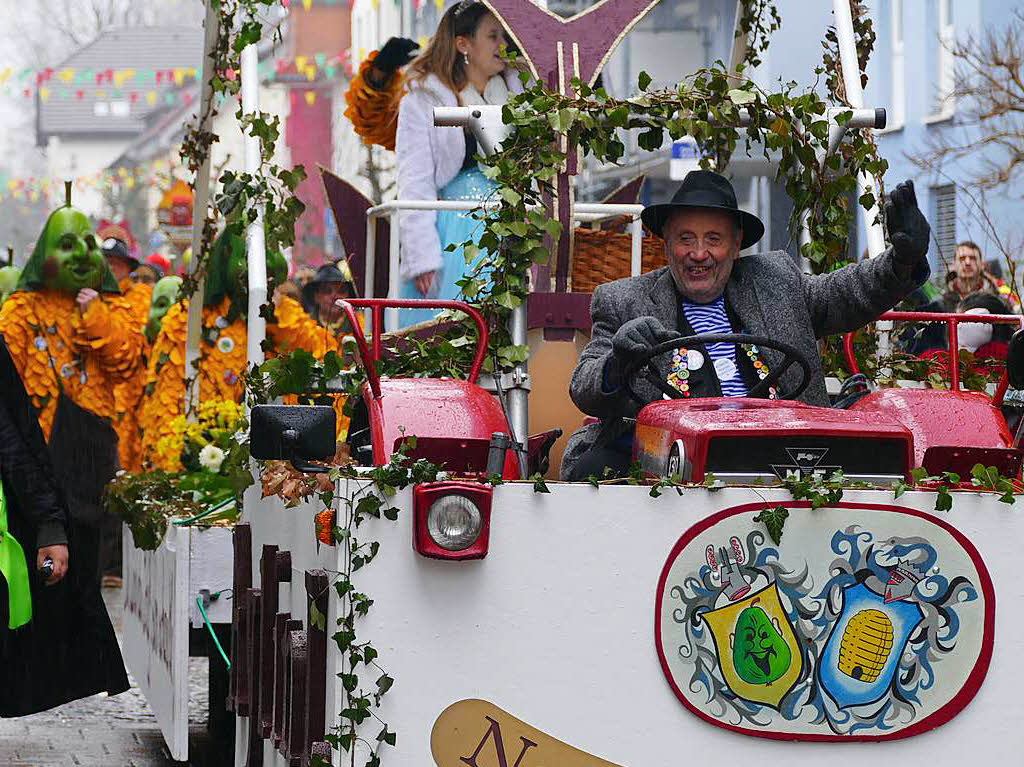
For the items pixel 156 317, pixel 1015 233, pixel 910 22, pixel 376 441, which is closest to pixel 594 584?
pixel 376 441

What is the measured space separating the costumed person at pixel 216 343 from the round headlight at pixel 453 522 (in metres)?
5.43

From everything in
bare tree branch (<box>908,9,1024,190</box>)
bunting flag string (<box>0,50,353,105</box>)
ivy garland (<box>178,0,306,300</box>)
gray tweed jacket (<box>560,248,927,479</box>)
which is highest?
bunting flag string (<box>0,50,353,105</box>)

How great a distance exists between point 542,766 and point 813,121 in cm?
281

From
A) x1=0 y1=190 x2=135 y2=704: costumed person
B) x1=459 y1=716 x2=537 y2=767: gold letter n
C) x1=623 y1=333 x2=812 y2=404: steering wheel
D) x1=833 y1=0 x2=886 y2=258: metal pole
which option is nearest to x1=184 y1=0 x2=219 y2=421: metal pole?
x1=0 y1=190 x2=135 y2=704: costumed person

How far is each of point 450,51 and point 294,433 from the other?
4.61 m

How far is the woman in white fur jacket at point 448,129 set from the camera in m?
9.11

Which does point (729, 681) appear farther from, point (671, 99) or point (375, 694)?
point (671, 99)

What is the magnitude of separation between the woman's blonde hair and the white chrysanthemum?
1.88 meters

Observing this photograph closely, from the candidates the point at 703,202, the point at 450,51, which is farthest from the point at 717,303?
the point at 450,51

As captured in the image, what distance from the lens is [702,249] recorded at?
21.5ft

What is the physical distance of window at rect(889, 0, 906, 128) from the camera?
27.4 metres

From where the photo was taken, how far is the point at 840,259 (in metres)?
7.64

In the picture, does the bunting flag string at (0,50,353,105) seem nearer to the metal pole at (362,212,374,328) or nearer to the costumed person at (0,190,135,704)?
the costumed person at (0,190,135,704)

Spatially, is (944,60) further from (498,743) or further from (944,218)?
(498,743)
